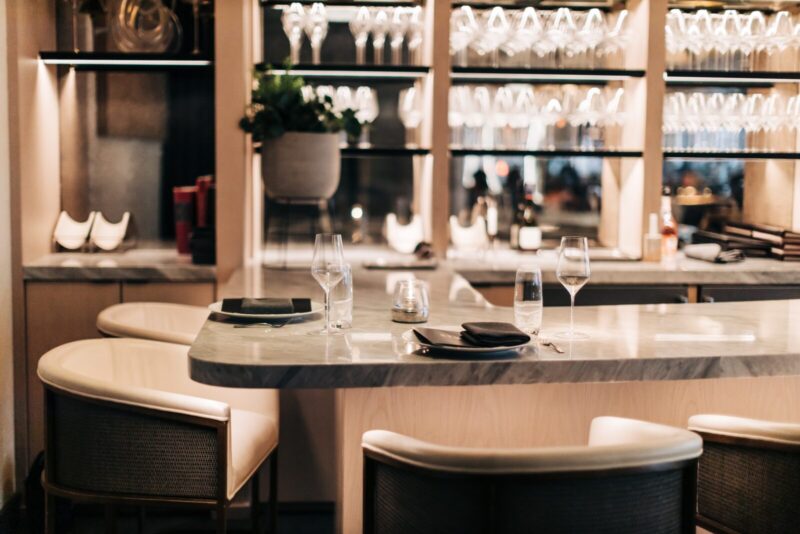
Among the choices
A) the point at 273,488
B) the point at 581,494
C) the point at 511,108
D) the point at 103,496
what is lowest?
the point at 273,488

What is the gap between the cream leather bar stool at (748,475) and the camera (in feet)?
6.77

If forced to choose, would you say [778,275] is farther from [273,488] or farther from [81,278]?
[81,278]

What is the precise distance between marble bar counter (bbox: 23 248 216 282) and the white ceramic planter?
18.0 inches

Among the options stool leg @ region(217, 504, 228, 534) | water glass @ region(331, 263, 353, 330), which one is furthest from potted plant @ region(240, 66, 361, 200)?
stool leg @ region(217, 504, 228, 534)

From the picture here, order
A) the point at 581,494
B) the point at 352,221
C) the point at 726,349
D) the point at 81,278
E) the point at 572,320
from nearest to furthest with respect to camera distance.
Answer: the point at 581,494 → the point at 726,349 → the point at 572,320 → the point at 81,278 → the point at 352,221

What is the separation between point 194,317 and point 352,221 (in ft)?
5.06

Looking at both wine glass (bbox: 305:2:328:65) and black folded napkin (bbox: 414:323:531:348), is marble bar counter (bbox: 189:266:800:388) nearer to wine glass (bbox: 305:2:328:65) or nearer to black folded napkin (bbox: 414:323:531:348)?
black folded napkin (bbox: 414:323:531:348)

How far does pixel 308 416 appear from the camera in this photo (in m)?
3.79

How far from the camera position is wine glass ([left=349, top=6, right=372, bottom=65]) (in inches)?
177

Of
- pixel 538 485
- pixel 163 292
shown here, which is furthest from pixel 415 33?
pixel 538 485

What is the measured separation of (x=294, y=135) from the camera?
4172 mm

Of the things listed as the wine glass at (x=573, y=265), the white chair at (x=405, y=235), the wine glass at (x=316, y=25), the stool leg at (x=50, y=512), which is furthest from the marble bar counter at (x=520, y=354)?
the wine glass at (x=316, y=25)

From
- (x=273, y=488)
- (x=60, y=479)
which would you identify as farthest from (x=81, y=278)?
(x=60, y=479)

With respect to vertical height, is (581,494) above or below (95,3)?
below
